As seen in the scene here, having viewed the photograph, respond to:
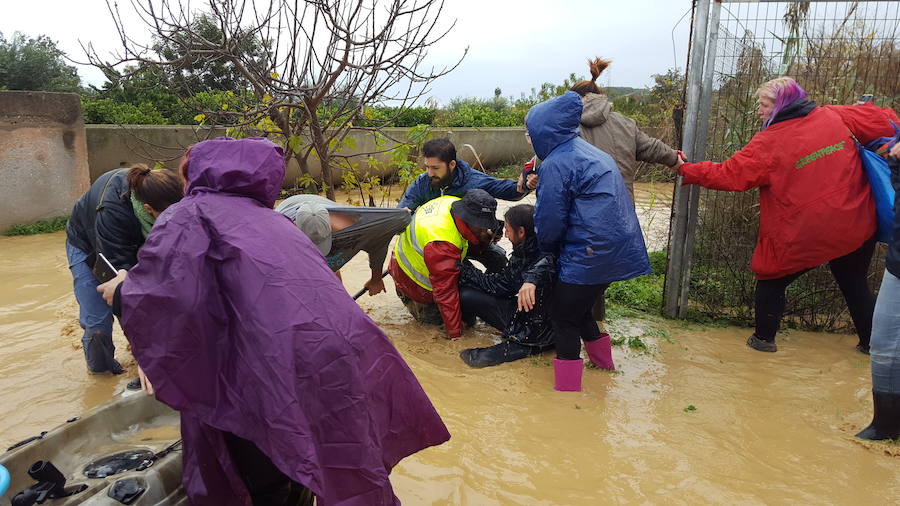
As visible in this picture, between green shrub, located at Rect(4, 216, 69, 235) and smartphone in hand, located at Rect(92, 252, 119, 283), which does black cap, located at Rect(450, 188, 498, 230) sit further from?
green shrub, located at Rect(4, 216, 69, 235)

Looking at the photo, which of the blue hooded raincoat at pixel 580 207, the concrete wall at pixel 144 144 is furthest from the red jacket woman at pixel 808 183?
the concrete wall at pixel 144 144

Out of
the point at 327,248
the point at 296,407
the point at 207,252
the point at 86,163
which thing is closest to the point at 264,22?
the point at 327,248

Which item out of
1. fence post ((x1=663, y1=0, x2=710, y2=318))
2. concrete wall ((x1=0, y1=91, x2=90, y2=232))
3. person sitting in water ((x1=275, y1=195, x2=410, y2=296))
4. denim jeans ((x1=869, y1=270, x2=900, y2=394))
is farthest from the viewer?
concrete wall ((x1=0, y1=91, x2=90, y2=232))

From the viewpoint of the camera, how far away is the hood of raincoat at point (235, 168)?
2.05 m

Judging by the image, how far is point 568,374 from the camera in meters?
3.94

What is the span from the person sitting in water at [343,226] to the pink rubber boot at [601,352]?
1.46 metres

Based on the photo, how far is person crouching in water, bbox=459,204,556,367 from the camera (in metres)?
4.38

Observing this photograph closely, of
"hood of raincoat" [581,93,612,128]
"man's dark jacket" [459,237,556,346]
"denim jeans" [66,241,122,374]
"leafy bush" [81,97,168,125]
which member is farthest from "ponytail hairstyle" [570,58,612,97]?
"leafy bush" [81,97,168,125]

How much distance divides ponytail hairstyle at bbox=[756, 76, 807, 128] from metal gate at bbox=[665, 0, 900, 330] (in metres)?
0.56

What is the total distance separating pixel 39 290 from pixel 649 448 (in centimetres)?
525

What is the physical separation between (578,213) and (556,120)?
0.53m

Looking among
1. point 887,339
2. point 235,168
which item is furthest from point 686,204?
point 235,168

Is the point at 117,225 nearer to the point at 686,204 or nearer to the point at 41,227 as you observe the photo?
the point at 686,204

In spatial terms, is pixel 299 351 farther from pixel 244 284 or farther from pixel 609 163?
pixel 609 163
